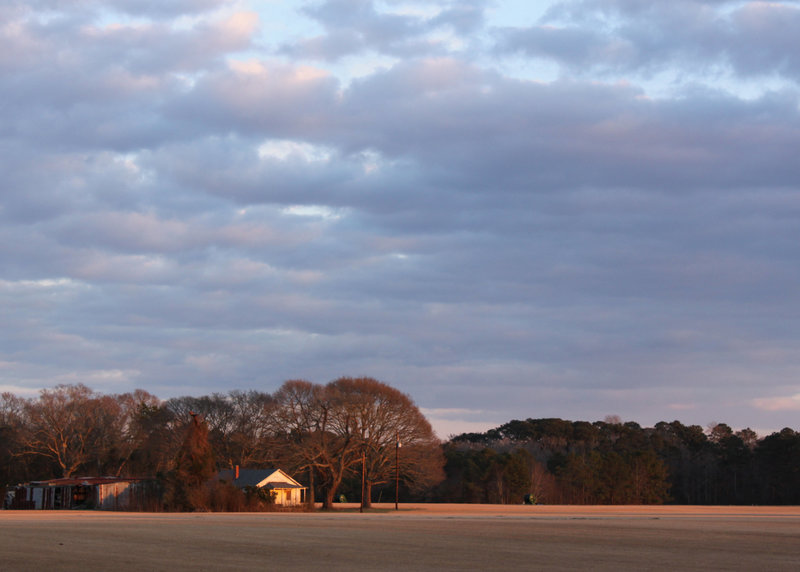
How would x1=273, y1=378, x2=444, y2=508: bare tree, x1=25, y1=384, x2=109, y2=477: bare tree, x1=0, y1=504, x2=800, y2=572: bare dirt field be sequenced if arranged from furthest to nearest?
x1=25, y1=384, x2=109, y2=477: bare tree < x1=273, y1=378, x2=444, y2=508: bare tree < x1=0, y1=504, x2=800, y2=572: bare dirt field

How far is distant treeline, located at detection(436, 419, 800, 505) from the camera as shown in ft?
332

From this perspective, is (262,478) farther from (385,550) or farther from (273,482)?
(385,550)

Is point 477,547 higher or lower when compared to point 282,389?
lower

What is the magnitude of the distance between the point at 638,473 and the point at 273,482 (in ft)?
167

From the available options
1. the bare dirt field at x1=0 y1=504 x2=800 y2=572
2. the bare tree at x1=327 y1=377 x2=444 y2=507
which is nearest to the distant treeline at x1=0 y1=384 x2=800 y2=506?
the bare tree at x1=327 y1=377 x2=444 y2=507

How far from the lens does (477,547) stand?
22969 mm

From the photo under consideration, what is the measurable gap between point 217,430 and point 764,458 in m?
69.8

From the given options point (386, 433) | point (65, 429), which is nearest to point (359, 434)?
point (386, 433)

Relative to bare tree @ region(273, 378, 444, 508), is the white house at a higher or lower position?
lower

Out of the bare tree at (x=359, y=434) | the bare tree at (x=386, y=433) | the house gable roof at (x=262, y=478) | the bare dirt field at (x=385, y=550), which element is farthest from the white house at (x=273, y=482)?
the bare dirt field at (x=385, y=550)

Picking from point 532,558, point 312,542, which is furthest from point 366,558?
point 312,542

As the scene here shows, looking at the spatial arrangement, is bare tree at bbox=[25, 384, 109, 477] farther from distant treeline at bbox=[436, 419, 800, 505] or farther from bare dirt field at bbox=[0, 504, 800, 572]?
bare dirt field at bbox=[0, 504, 800, 572]

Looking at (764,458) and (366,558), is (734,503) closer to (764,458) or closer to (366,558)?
(764,458)

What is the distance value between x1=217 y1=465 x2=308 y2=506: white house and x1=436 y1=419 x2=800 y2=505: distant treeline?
85.6ft
